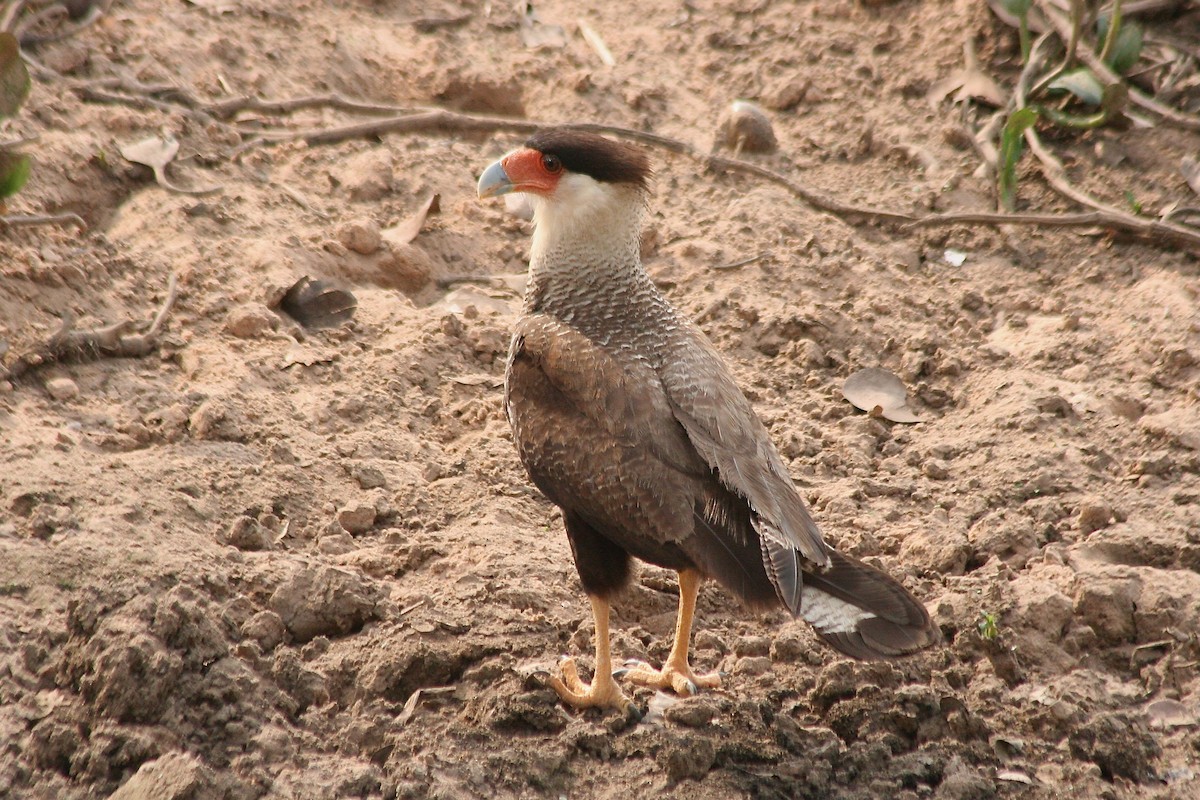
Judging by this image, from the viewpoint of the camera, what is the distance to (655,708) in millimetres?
3768

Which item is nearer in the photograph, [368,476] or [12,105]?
A: [368,476]

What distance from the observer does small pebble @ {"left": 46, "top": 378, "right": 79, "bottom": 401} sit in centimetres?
432

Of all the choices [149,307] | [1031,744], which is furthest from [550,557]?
[149,307]

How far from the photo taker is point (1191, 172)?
20.2ft

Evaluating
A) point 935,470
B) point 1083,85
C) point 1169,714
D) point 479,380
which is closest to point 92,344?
point 479,380

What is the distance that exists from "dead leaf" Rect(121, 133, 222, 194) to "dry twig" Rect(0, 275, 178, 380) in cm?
80

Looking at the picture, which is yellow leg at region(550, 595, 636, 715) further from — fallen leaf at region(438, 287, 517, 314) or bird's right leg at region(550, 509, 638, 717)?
fallen leaf at region(438, 287, 517, 314)

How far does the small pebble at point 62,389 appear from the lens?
4.32 m

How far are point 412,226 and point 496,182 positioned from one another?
4.47 ft

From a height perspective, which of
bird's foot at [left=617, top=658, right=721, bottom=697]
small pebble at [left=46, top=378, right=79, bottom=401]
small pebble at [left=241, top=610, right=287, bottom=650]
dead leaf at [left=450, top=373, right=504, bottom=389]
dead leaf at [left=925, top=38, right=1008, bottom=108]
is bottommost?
bird's foot at [left=617, top=658, right=721, bottom=697]

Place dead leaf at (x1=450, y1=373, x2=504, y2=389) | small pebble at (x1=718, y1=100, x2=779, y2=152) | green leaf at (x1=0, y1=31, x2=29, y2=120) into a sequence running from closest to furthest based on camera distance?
green leaf at (x1=0, y1=31, x2=29, y2=120) < dead leaf at (x1=450, y1=373, x2=504, y2=389) < small pebble at (x1=718, y1=100, x2=779, y2=152)

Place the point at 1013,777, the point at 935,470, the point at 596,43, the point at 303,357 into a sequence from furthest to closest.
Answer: the point at 596,43 < the point at 303,357 < the point at 935,470 < the point at 1013,777

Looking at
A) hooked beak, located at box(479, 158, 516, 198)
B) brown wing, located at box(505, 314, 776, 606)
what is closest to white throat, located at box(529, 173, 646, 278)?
hooked beak, located at box(479, 158, 516, 198)

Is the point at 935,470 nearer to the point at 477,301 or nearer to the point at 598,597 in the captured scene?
the point at 598,597
